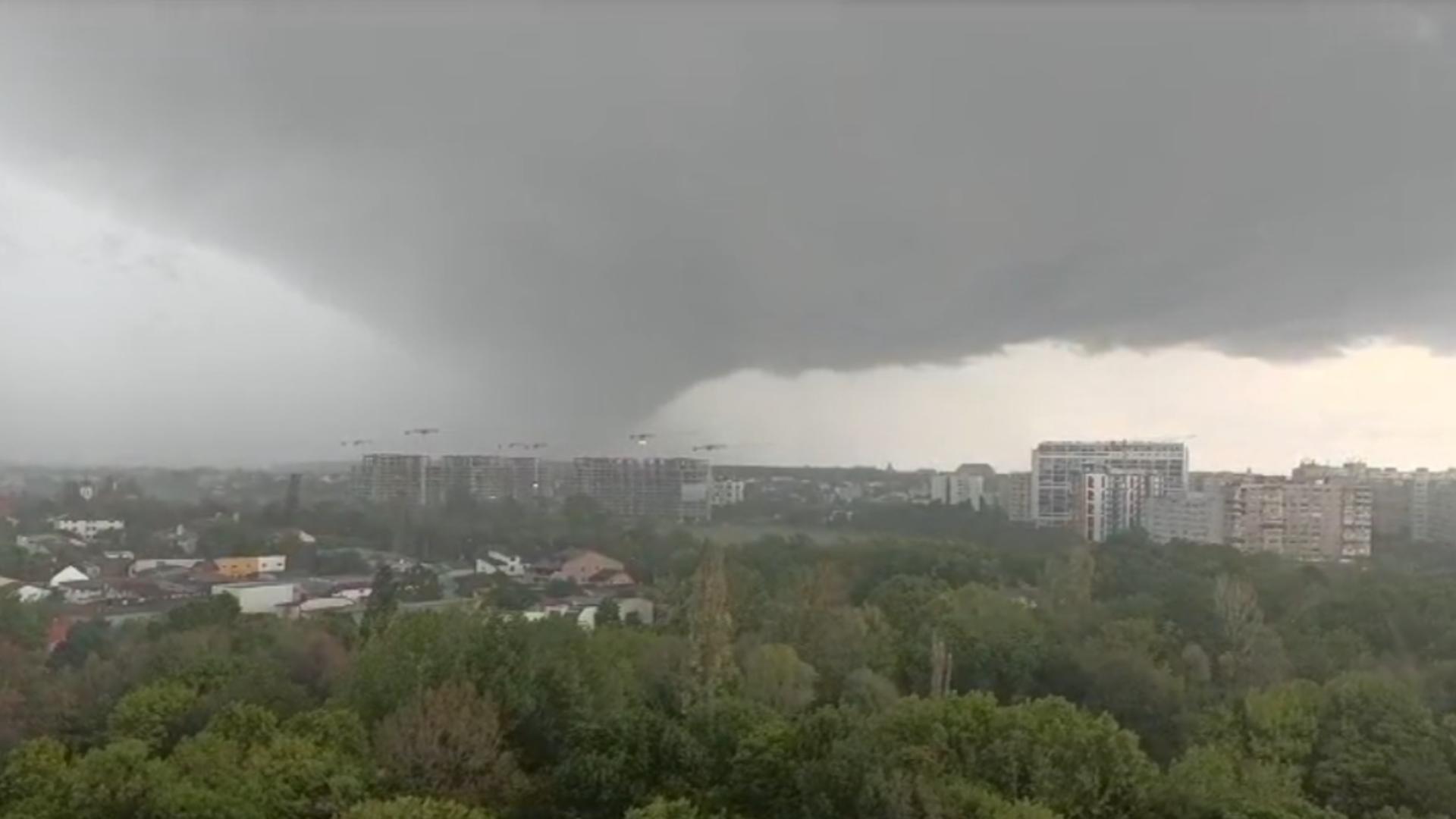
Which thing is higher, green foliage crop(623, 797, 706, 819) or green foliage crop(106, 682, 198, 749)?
green foliage crop(623, 797, 706, 819)

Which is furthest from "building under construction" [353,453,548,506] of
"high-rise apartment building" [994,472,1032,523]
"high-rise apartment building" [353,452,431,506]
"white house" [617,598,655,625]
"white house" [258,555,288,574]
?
"high-rise apartment building" [994,472,1032,523]

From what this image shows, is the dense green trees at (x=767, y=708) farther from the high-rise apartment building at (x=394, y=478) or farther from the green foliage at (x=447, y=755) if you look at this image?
the high-rise apartment building at (x=394, y=478)

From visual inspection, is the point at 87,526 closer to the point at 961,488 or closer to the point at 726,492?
the point at 726,492

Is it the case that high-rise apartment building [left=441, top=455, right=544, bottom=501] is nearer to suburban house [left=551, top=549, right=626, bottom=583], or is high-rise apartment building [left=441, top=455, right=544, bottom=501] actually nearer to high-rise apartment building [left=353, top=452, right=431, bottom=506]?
high-rise apartment building [left=353, top=452, right=431, bottom=506]

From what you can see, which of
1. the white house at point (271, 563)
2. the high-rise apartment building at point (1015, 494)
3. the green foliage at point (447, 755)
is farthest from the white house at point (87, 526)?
the high-rise apartment building at point (1015, 494)

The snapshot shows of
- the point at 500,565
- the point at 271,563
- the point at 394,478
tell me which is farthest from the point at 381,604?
the point at 394,478
